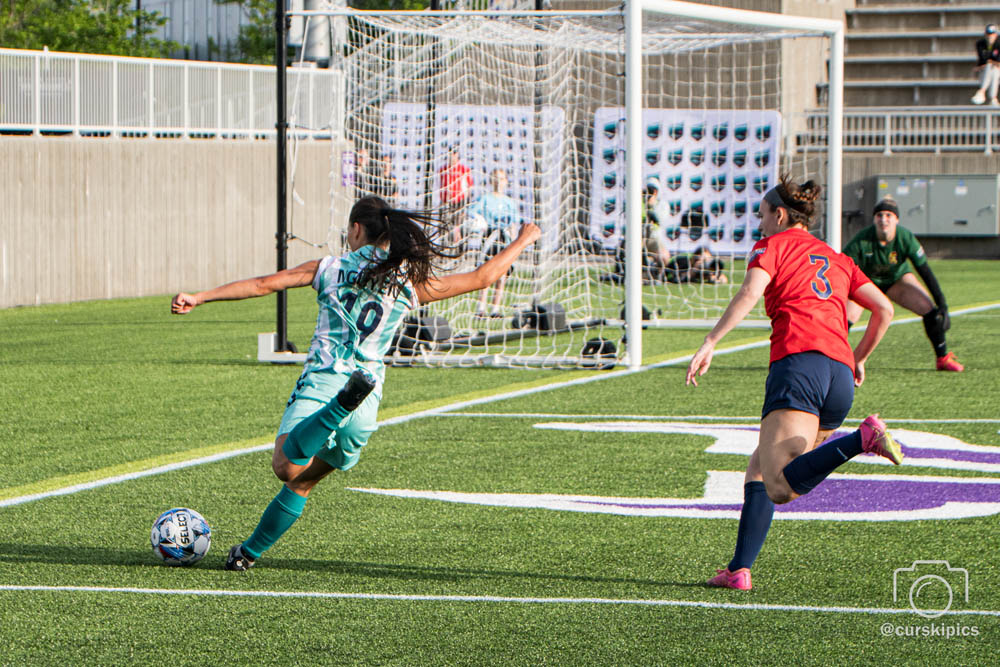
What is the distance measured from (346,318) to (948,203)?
28.0 meters

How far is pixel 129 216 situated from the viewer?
22.5 m

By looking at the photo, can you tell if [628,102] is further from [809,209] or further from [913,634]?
[913,634]

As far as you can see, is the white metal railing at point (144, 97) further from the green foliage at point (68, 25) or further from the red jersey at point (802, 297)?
the red jersey at point (802, 297)

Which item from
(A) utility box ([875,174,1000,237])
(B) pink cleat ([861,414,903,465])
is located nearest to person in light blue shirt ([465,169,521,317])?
(B) pink cleat ([861,414,903,465])

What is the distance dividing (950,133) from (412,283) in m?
29.0

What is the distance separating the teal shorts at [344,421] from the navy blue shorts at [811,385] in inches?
67.2

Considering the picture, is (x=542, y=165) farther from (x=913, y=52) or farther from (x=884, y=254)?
(x=913, y=52)

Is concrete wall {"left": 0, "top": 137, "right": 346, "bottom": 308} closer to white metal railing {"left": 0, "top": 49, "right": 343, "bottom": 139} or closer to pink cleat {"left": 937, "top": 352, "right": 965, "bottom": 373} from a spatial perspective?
white metal railing {"left": 0, "top": 49, "right": 343, "bottom": 139}

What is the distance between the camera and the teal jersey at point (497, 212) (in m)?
16.3

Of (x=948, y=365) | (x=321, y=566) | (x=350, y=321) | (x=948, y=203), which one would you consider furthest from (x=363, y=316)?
(x=948, y=203)

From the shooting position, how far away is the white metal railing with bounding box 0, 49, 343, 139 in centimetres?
2080

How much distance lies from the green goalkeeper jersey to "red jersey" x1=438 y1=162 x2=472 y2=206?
4.88 m

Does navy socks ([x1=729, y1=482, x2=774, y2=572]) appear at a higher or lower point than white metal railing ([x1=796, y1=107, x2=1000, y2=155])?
lower

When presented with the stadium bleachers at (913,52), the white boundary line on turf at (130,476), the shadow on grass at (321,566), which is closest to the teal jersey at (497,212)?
the white boundary line on turf at (130,476)
